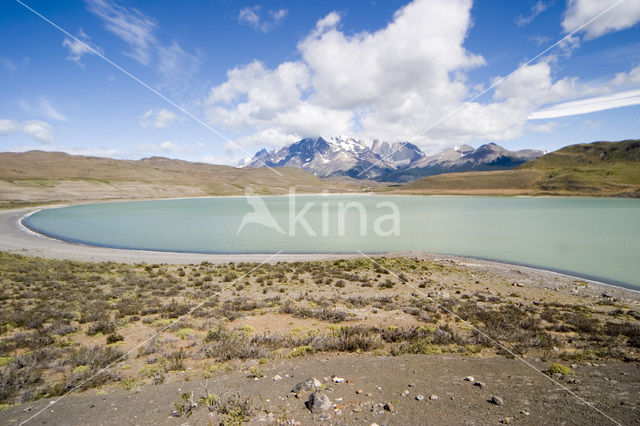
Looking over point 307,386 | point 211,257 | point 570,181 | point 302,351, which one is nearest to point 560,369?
point 307,386

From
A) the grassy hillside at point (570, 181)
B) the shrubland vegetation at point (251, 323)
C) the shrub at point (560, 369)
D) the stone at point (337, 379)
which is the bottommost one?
the shrubland vegetation at point (251, 323)

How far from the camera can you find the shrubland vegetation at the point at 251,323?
819 cm

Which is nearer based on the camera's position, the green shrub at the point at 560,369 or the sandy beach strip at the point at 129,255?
the green shrub at the point at 560,369

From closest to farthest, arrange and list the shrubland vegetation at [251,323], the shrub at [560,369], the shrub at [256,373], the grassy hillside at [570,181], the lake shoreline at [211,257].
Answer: the shrub at [560,369], the shrub at [256,373], the shrubland vegetation at [251,323], the lake shoreline at [211,257], the grassy hillside at [570,181]

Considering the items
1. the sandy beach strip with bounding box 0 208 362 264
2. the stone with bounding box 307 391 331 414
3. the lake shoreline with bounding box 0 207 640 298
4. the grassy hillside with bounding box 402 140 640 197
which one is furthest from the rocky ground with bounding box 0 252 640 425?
the grassy hillside with bounding box 402 140 640 197

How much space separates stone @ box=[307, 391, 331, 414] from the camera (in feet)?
19.2

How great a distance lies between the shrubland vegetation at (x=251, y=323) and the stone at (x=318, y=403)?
5.94 feet

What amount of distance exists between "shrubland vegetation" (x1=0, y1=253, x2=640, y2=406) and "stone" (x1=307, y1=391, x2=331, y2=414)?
1810 millimetres

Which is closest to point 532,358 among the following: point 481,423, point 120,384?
point 481,423

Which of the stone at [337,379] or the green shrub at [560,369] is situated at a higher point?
the green shrub at [560,369]

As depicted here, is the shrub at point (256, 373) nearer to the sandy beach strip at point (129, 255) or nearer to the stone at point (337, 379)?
the stone at point (337, 379)

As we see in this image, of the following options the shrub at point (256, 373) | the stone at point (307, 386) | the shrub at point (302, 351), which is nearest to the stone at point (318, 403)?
the stone at point (307, 386)

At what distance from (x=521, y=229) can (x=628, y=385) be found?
48254 mm

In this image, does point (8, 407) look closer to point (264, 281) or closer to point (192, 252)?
point (264, 281)
